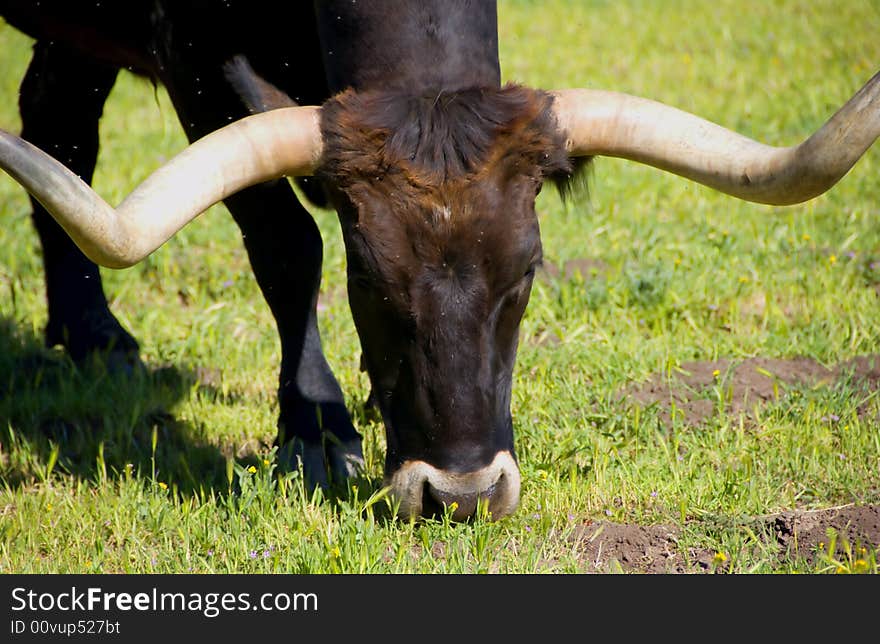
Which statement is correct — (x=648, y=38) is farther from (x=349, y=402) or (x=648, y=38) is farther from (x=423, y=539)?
(x=423, y=539)

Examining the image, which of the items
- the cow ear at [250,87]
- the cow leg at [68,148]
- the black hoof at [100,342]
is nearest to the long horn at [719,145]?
the cow ear at [250,87]

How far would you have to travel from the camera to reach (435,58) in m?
3.46

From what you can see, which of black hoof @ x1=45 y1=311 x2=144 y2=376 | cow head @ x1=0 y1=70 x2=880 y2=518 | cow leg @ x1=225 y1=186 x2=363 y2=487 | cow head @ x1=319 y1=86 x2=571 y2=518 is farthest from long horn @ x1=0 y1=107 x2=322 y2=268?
black hoof @ x1=45 y1=311 x2=144 y2=376

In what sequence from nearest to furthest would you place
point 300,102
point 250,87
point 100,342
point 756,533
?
point 756,533 < point 250,87 < point 300,102 < point 100,342

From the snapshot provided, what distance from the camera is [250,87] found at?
4141mm

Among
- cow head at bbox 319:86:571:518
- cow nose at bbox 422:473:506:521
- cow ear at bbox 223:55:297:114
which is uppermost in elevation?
cow ear at bbox 223:55:297:114

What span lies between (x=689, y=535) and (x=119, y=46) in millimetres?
3131

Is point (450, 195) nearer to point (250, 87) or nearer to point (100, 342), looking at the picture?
point (250, 87)

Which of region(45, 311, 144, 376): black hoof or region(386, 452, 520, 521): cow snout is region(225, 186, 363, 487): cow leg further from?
region(45, 311, 144, 376): black hoof

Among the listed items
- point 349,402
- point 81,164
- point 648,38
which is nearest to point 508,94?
point 349,402

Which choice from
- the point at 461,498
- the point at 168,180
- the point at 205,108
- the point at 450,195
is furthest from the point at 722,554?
the point at 205,108

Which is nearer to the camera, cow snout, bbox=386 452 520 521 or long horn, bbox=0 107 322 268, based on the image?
long horn, bbox=0 107 322 268

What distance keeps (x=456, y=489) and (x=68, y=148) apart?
3326 mm

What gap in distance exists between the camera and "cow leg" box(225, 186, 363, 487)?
4.39 meters
